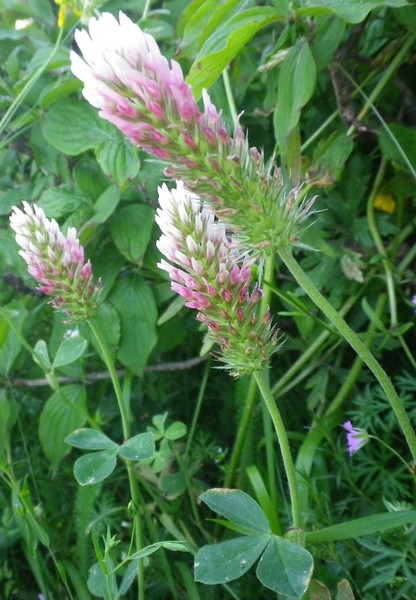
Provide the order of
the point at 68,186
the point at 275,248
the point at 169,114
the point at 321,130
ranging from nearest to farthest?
the point at 169,114, the point at 275,248, the point at 321,130, the point at 68,186

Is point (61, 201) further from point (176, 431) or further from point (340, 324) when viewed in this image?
point (340, 324)

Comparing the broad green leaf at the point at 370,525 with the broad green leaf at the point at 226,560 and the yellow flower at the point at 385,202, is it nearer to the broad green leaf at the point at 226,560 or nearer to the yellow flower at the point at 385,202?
the broad green leaf at the point at 226,560

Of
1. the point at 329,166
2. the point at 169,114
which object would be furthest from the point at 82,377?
the point at 169,114

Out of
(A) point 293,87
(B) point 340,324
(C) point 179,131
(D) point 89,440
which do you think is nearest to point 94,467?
(D) point 89,440

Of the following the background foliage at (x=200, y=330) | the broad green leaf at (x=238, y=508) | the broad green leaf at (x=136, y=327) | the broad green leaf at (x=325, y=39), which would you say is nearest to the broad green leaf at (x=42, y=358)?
the background foliage at (x=200, y=330)

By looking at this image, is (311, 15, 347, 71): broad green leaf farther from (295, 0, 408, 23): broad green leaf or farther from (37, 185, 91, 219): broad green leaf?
(37, 185, 91, 219): broad green leaf

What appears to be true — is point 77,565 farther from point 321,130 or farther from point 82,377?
point 321,130
